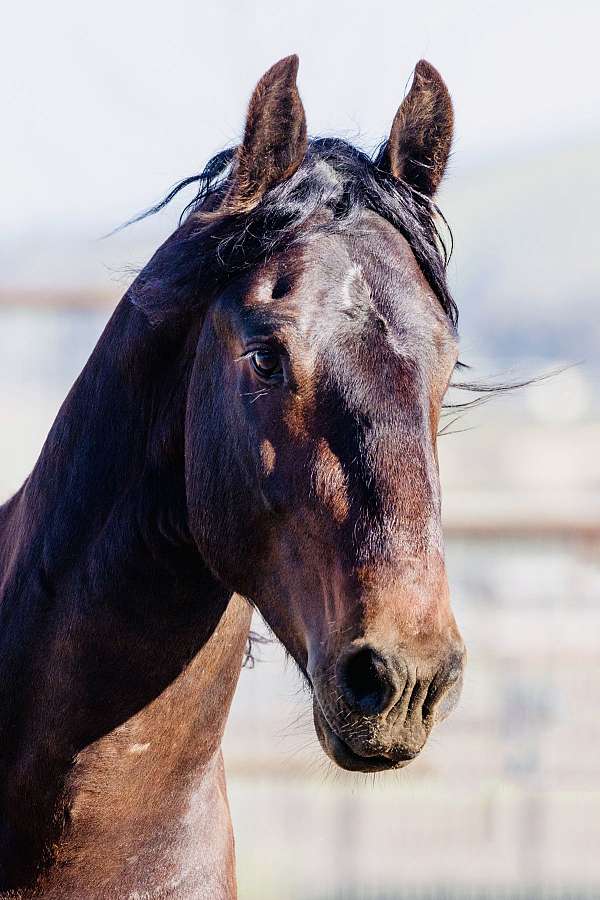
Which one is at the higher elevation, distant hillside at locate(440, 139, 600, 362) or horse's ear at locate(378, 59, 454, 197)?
horse's ear at locate(378, 59, 454, 197)

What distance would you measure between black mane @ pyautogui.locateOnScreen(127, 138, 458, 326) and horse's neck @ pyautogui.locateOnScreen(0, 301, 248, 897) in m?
0.15

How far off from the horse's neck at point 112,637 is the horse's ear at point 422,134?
0.76 meters

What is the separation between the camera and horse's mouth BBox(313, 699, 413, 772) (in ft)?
6.83

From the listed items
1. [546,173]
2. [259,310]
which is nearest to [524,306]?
[546,173]

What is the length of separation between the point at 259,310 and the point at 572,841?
646cm

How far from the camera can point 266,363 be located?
2373 millimetres

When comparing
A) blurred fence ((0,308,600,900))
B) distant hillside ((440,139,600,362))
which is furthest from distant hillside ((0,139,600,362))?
blurred fence ((0,308,600,900))

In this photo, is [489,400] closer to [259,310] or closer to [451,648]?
[259,310]

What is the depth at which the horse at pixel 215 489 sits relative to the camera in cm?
222

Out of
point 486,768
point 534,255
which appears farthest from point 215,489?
point 534,255

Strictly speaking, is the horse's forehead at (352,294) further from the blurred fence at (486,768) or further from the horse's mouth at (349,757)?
the blurred fence at (486,768)

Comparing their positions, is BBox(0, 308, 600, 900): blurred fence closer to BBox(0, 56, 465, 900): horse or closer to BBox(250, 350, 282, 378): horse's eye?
BBox(0, 56, 465, 900): horse

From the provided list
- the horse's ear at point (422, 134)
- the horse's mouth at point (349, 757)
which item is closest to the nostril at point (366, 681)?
the horse's mouth at point (349, 757)

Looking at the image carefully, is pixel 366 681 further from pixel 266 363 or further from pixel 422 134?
pixel 422 134
